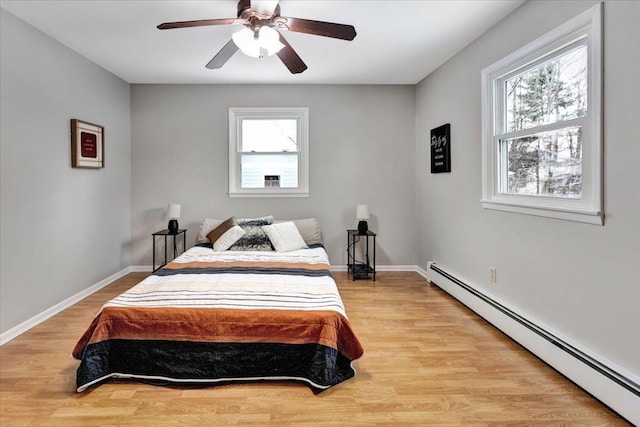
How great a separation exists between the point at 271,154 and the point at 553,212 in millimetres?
3584

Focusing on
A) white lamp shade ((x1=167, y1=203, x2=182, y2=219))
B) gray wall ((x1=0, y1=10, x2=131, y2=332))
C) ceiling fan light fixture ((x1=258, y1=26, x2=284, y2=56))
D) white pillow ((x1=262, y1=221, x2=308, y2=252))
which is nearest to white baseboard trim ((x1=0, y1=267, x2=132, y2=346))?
gray wall ((x1=0, y1=10, x2=131, y2=332))

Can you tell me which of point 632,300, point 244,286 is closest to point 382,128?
point 244,286

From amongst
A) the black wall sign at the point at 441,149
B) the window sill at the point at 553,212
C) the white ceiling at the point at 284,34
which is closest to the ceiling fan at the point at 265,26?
the white ceiling at the point at 284,34

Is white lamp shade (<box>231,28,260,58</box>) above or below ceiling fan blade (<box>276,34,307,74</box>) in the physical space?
below

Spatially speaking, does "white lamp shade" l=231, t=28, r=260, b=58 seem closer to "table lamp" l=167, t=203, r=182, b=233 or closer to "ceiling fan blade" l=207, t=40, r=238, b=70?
"ceiling fan blade" l=207, t=40, r=238, b=70

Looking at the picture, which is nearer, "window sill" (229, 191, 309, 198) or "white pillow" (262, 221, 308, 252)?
"white pillow" (262, 221, 308, 252)

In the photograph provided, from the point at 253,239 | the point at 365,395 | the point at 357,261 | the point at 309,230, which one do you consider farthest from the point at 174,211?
the point at 365,395

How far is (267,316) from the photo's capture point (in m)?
2.34

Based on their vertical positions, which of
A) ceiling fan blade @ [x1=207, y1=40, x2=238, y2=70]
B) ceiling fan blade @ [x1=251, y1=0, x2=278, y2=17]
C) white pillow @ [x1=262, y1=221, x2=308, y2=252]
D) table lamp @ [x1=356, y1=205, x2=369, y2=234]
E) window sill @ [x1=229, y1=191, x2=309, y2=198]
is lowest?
white pillow @ [x1=262, y1=221, x2=308, y2=252]

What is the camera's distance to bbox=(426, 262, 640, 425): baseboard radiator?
1.91 m

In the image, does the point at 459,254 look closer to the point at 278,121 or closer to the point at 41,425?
the point at 278,121

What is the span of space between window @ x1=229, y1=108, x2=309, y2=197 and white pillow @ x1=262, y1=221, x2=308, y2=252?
79 cm

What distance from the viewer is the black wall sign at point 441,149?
422 centimetres

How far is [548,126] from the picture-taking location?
2645 millimetres
